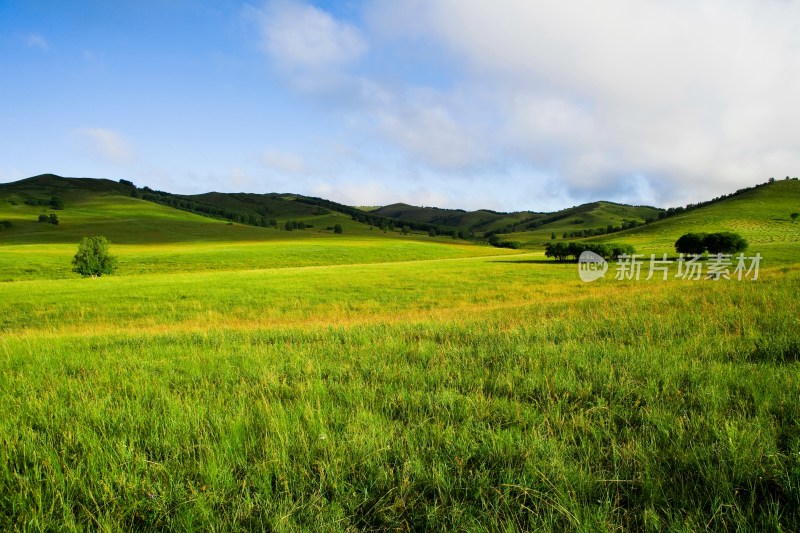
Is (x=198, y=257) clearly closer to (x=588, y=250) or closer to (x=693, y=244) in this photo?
(x=588, y=250)

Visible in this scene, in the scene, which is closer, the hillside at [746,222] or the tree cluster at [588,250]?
the tree cluster at [588,250]

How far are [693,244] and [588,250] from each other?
1537cm

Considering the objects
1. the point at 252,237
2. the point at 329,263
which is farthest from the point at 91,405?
the point at 252,237

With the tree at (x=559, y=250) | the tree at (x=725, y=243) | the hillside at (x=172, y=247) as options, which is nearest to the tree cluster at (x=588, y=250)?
the tree at (x=559, y=250)

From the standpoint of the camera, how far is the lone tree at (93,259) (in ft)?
170

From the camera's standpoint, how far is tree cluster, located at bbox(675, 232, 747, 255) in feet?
186

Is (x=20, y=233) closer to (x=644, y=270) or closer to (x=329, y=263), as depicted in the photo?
(x=329, y=263)

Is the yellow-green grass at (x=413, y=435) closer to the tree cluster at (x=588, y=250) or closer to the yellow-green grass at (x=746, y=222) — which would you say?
the tree cluster at (x=588, y=250)

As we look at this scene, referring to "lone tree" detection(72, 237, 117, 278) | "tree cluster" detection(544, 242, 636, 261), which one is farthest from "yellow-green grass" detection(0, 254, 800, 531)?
"tree cluster" detection(544, 242, 636, 261)

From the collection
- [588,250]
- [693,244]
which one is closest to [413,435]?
[588,250]

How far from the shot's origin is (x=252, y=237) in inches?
4461

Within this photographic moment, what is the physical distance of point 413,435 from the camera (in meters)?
3.61

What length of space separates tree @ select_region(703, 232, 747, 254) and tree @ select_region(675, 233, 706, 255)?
41.5 inches

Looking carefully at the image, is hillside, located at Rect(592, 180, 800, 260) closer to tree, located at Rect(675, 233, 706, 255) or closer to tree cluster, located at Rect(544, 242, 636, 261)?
tree, located at Rect(675, 233, 706, 255)
